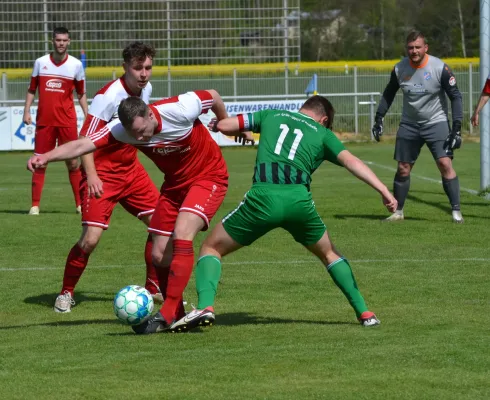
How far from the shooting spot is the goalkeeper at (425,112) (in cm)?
1286

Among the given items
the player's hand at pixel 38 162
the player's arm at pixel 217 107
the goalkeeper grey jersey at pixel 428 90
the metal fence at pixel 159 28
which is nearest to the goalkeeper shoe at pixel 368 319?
the player's arm at pixel 217 107

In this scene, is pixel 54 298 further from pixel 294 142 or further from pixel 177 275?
pixel 294 142

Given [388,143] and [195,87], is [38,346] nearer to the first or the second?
[388,143]

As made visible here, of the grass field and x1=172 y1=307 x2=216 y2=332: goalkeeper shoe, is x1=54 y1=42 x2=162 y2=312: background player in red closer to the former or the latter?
the grass field

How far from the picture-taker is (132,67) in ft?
26.2

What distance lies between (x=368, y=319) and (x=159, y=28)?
104ft

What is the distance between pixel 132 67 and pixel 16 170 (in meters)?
15.1

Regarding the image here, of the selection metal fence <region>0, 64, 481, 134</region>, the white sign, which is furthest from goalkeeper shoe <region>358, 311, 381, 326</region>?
metal fence <region>0, 64, 481, 134</region>

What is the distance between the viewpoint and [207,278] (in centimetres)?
A: 713

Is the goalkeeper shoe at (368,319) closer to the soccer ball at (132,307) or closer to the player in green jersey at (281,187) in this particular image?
the player in green jersey at (281,187)

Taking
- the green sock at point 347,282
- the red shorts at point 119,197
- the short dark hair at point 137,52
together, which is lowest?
the green sock at point 347,282

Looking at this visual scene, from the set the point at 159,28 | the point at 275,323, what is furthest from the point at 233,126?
the point at 159,28

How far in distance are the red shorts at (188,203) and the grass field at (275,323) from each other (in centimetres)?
77

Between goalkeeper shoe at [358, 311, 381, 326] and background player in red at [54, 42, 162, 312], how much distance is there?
199 cm
